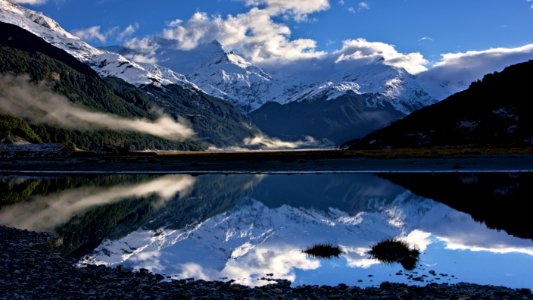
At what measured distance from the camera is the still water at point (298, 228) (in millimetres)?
27359

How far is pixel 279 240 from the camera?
122ft

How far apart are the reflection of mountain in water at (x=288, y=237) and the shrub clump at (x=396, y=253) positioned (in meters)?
0.81

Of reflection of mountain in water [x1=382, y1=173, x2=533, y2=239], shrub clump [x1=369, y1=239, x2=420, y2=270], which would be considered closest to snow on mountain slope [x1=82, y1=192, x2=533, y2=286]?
shrub clump [x1=369, y1=239, x2=420, y2=270]

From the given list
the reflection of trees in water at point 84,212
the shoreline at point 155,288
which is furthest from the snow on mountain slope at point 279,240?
the reflection of trees in water at point 84,212

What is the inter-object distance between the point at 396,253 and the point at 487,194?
33387 mm

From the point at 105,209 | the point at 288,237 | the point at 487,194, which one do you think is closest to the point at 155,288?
the point at 288,237

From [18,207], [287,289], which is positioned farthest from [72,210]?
[287,289]

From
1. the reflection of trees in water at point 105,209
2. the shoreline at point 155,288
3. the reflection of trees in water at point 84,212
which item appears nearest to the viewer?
the shoreline at point 155,288

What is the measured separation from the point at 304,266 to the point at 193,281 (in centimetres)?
657

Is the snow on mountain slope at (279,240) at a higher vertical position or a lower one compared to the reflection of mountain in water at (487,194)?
lower

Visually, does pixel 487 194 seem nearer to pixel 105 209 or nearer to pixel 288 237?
pixel 288 237

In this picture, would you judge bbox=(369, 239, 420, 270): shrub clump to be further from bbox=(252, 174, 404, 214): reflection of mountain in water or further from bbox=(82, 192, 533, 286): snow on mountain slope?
bbox=(252, 174, 404, 214): reflection of mountain in water

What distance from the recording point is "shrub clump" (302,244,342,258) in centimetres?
3122

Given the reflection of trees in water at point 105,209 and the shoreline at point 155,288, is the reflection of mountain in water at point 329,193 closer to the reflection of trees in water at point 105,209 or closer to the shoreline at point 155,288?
the reflection of trees in water at point 105,209
